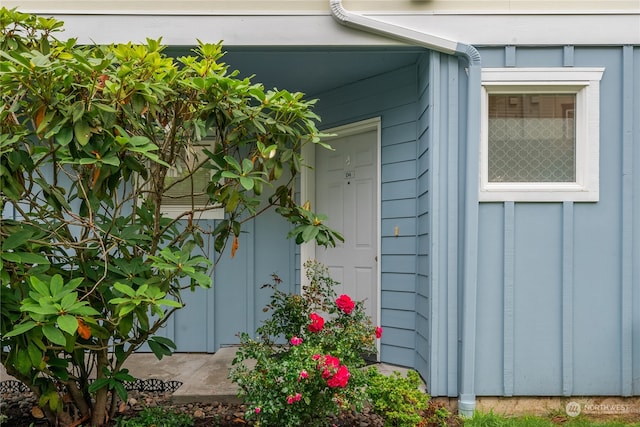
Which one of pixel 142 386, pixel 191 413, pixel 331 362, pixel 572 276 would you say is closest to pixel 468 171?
pixel 572 276

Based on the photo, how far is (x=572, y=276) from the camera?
3502 mm

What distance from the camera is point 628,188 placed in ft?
11.5

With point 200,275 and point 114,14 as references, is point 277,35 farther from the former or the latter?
point 200,275

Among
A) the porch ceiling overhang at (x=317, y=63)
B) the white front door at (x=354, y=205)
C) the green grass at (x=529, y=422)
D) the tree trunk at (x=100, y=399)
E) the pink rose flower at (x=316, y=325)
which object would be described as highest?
the porch ceiling overhang at (x=317, y=63)

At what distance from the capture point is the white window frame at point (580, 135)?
11.5 ft

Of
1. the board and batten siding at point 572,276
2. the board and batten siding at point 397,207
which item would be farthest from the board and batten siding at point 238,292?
the board and batten siding at point 572,276

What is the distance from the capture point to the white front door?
449 centimetres

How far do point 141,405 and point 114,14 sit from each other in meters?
2.77

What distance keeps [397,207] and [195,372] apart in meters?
2.12

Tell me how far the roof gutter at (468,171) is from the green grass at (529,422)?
0.35ft

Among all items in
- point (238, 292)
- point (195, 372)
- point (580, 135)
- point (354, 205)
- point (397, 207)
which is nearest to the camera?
point (580, 135)

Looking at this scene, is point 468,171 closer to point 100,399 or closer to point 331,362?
point 331,362

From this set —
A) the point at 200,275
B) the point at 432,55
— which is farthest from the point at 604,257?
the point at 200,275

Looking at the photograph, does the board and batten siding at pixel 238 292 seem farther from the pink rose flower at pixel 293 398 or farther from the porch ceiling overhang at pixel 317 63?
the pink rose flower at pixel 293 398
